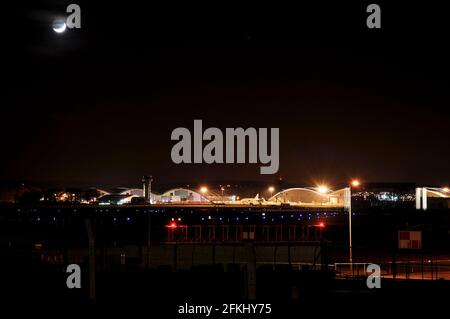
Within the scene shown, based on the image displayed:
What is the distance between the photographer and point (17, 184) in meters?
199

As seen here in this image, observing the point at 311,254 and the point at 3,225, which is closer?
the point at 311,254

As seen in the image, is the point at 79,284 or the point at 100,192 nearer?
the point at 79,284

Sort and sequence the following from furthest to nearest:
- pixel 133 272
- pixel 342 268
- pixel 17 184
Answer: pixel 17 184, pixel 342 268, pixel 133 272

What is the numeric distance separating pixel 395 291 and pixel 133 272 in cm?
695

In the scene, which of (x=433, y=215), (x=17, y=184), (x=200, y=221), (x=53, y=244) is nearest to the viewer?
(x=53, y=244)

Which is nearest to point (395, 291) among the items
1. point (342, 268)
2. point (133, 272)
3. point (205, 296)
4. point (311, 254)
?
point (205, 296)

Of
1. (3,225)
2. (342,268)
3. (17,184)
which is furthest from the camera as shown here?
(17,184)

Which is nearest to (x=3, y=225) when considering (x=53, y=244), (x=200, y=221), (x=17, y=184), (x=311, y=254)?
(x=200, y=221)
